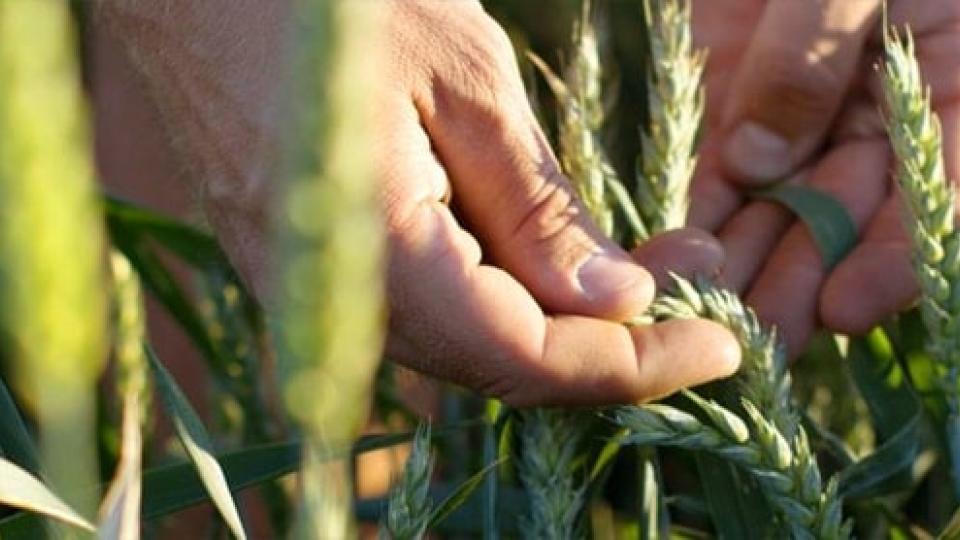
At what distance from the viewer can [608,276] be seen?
91cm

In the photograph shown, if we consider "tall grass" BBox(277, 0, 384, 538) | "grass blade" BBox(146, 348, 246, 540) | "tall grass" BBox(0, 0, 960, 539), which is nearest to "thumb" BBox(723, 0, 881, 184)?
"tall grass" BBox(0, 0, 960, 539)

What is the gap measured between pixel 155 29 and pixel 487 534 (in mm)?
315

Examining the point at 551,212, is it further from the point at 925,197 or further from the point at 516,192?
the point at 925,197

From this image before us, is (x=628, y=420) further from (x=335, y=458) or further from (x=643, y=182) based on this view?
(x=335, y=458)

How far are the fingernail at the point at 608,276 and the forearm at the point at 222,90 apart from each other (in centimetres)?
17

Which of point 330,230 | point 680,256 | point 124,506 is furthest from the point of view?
point 680,256

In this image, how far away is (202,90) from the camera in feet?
2.96

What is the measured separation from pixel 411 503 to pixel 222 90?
323mm

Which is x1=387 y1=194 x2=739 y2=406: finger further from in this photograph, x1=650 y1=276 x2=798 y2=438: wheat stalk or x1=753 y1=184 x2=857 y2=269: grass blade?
x1=753 y1=184 x2=857 y2=269: grass blade

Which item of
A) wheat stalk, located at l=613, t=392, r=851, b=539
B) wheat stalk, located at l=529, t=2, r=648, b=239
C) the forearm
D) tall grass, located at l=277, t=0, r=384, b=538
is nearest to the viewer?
tall grass, located at l=277, t=0, r=384, b=538

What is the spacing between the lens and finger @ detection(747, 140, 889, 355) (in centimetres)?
118

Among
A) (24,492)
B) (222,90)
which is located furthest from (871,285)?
(24,492)

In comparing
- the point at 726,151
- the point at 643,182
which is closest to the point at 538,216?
the point at 643,182

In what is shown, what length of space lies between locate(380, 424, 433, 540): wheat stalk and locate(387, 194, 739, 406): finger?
0.21m
